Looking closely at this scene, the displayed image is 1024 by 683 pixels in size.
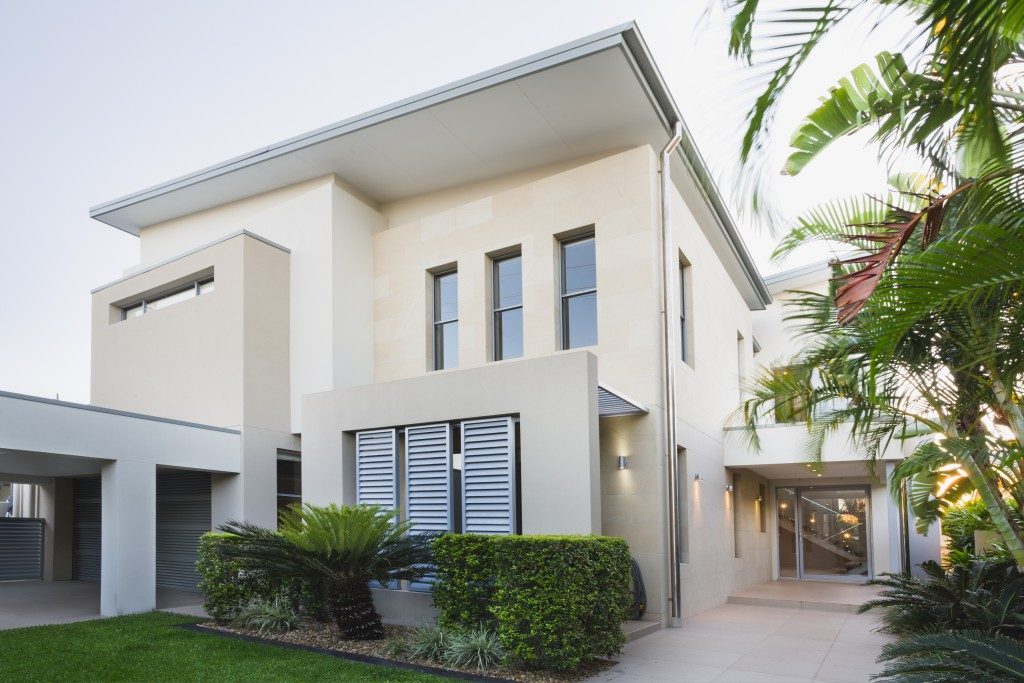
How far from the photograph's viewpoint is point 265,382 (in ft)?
44.6

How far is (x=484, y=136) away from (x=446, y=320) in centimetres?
326

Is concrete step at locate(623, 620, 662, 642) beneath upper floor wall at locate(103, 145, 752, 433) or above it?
beneath

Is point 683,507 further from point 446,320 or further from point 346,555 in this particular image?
point 346,555

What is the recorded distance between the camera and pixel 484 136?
1291 centimetres

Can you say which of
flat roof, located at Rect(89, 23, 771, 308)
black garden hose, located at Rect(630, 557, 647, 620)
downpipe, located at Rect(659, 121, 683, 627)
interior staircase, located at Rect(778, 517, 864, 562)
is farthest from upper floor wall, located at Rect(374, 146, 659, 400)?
interior staircase, located at Rect(778, 517, 864, 562)

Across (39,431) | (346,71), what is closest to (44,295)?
(346,71)

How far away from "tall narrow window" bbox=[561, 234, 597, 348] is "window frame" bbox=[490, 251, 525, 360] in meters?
0.90

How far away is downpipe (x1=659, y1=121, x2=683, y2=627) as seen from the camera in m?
11.1

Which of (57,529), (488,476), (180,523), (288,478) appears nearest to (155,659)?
(488,476)

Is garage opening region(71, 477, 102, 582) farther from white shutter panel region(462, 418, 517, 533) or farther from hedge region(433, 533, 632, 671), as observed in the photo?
hedge region(433, 533, 632, 671)

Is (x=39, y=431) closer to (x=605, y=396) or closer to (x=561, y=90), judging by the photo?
(x=605, y=396)

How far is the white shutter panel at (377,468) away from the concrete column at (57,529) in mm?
9411

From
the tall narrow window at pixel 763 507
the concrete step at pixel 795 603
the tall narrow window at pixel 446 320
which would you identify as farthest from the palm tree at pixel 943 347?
the tall narrow window at pixel 763 507

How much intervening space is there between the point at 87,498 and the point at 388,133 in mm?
10720
